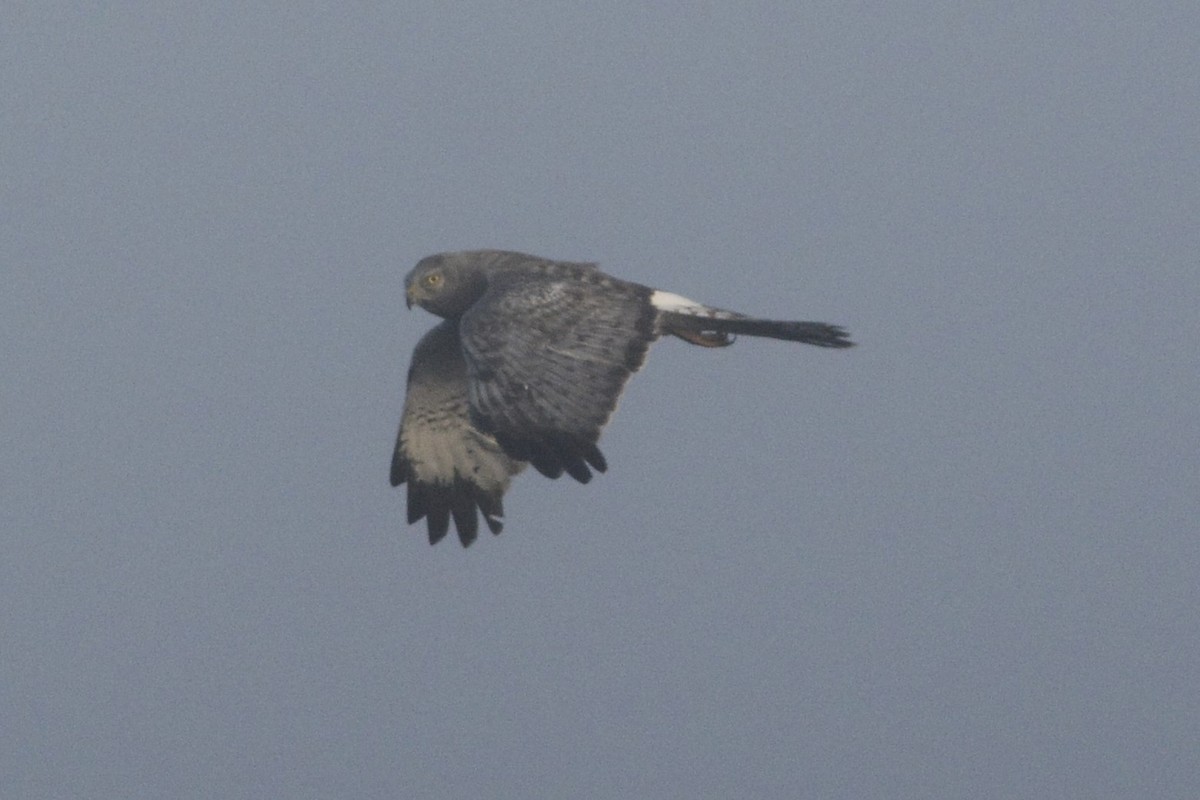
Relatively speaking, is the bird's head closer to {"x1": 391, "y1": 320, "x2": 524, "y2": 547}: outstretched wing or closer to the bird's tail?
{"x1": 391, "y1": 320, "x2": 524, "y2": 547}: outstretched wing

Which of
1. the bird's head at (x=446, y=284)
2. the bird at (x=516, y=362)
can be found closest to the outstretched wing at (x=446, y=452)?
the bird at (x=516, y=362)

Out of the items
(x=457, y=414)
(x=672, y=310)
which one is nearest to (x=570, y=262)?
(x=672, y=310)

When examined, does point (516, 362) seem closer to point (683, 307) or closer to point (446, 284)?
point (683, 307)

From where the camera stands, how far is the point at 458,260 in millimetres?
14414

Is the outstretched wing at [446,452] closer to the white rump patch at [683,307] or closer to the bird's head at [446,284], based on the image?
the bird's head at [446,284]

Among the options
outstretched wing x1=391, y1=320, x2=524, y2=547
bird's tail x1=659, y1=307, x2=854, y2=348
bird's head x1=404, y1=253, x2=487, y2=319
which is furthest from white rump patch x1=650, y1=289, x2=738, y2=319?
outstretched wing x1=391, y1=320, x2=524, y2=547

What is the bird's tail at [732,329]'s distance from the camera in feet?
→ 44.2

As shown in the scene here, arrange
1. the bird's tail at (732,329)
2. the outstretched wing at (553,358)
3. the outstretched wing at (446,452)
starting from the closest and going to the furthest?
the outstretched wing at (553,358)
the bird's tail at (732,329)
the outstretched wing at (446,452)

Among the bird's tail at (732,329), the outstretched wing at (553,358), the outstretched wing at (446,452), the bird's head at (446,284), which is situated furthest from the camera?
the outstretched wing at (446,452)

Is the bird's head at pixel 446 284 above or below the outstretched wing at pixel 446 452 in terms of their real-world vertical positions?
above

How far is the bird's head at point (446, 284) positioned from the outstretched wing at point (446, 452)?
1.97 ft

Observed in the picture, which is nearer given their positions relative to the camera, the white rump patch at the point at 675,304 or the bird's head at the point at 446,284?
the white rump patch at the point at 675,304

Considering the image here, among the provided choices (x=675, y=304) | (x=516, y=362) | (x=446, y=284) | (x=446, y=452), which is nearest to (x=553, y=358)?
(x=516, y=362)

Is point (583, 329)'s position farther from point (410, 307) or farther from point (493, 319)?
point (410, 307)
